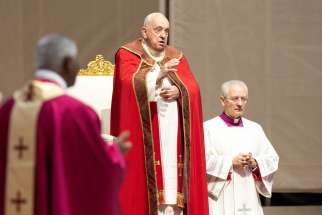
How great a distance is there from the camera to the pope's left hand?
742cm

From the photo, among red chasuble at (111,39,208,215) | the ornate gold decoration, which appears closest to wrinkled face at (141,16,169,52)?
red chasuble at (111,39,208,215)

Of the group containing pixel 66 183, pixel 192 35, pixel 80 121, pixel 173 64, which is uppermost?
pixel 192 35

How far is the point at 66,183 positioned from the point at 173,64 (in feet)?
7.52

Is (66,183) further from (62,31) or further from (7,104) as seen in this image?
(62,31)

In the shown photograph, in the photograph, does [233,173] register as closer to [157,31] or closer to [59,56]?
[157,31]

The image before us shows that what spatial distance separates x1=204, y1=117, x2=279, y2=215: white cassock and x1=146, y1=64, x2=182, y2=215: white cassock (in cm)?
61

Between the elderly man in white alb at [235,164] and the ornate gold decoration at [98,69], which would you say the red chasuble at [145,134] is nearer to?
the elderly man in white alb at [235,164]

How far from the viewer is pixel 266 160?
815 centimetres

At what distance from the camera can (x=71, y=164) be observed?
5.22m

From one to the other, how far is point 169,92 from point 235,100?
970 mm

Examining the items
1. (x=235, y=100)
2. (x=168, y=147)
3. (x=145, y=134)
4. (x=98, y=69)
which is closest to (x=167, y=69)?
(x=145, y=134)

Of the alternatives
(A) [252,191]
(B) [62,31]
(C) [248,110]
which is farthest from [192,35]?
(A) [252,191]

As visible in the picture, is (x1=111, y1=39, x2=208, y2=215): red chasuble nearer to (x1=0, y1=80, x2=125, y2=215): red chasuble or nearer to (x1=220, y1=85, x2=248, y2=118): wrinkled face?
(x1=220, y1=85, x2=248, y2=118): wrinkled face

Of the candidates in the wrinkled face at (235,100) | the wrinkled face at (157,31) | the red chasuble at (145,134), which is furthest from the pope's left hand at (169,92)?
the wrinkled face at (235,100)
